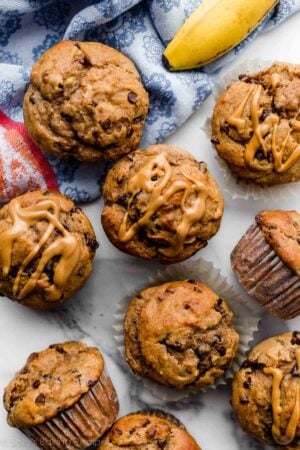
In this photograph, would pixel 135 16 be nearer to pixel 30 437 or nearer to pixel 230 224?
pixel 230 224

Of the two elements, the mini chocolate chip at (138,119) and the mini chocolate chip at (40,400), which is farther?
the mini chocolate chip at (138,119)

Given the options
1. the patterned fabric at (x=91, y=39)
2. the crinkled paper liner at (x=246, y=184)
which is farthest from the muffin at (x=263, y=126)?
the patterned fabric at (x=91, y=39)

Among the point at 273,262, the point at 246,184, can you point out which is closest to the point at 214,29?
the point at 246,184

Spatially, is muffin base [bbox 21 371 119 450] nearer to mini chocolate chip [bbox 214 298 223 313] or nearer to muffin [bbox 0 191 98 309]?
muffin [bbox 0 191 98 309]

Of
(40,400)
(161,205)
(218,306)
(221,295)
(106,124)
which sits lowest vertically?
(221,295)

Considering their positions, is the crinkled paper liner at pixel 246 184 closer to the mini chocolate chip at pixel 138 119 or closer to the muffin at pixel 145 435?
the mini chocolate chip at pixel 138 119

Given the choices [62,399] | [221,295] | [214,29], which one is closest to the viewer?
[62,399]

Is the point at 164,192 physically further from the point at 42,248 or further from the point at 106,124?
the point at 42,248
